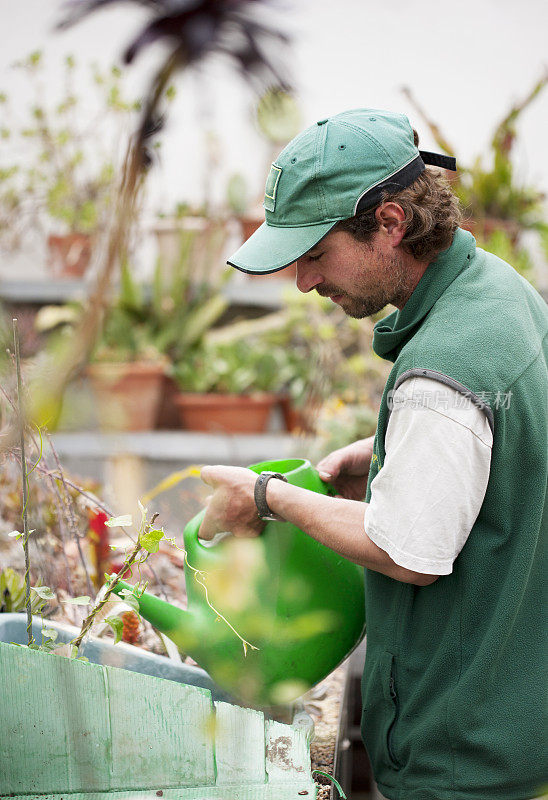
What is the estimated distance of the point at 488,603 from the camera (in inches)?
39.3

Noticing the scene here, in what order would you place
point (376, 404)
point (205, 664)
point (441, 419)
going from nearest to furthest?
point (441, 419)
point (205, 664)
point (376, 404)

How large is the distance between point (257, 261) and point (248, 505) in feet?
1.13

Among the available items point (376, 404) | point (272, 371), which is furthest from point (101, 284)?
point (272, 371)

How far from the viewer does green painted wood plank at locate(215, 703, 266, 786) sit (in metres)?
0.90

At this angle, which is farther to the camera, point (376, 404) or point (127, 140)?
point (376, 404)

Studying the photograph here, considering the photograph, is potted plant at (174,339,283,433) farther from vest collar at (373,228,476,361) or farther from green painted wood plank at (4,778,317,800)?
green painted wood plank at (4,778,317,800)

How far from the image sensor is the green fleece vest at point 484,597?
0.95 m

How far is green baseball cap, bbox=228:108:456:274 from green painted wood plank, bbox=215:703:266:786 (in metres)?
0.57

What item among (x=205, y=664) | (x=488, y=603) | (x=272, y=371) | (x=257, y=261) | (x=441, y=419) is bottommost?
(x=272, y=371)

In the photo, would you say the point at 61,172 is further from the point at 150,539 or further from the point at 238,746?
the point at 238,746

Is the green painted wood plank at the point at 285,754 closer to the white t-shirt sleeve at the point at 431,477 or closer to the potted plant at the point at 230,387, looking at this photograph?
the white t-shirt sleeve at the point at 431,477

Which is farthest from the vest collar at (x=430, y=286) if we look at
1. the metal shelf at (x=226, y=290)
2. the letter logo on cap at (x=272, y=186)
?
the metal shelf at (x=226, y=290)

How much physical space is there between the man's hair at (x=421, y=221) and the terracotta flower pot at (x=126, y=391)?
123 inches

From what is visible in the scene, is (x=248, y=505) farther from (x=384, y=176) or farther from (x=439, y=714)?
(x=384, y=176)
